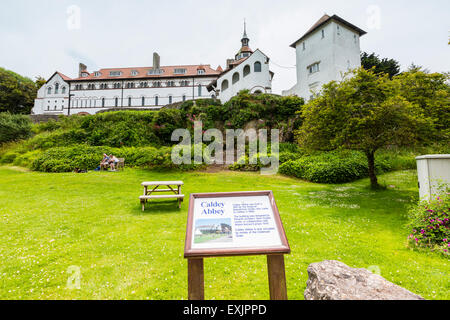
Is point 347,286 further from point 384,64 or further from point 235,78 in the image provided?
point 384,64

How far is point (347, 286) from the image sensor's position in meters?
2.77

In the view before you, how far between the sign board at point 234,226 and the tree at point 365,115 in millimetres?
9289

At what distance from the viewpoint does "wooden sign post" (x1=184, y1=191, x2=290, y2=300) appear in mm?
2582

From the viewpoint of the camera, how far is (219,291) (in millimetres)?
3693

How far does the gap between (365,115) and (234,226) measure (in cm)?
1131

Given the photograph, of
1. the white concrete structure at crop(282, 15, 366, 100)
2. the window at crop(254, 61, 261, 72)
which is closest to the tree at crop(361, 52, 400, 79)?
the white concrete structure at crop(282, 15, 366, 100)

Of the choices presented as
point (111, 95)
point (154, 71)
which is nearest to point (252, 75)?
point (154, 71)

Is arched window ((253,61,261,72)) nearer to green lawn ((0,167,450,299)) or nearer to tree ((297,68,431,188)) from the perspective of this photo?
tree ((297,68,431,188))

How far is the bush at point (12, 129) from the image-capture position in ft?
90.4
